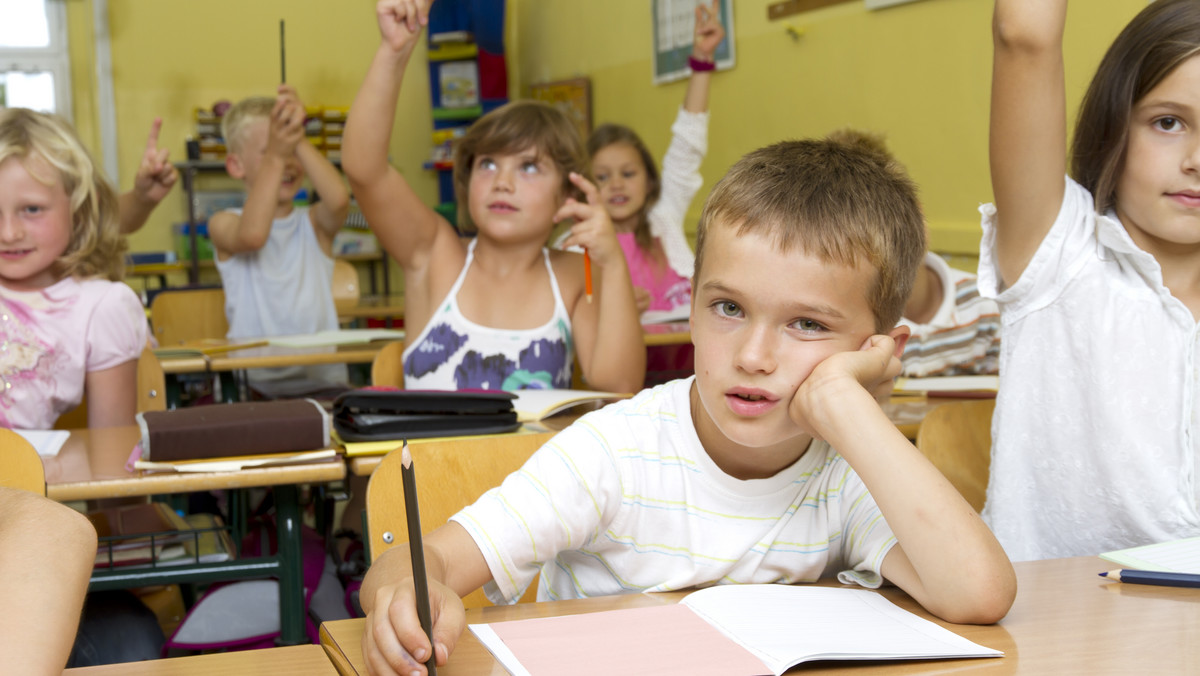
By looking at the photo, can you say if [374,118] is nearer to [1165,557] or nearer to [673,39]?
[1165,557]

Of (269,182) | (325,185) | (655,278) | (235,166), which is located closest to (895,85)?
(655,278)

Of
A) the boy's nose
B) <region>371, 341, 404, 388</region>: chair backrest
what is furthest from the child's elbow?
<region>371, 341, 404, 388</region>: chair backrest

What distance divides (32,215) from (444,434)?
3.20ft

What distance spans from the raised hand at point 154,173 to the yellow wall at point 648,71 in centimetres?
224

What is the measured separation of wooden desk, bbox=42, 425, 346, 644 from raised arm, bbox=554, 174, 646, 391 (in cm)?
69

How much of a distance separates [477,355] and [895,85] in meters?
2.01

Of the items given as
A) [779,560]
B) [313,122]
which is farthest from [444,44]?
[779,560]

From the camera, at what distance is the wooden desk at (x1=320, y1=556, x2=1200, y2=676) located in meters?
0.72

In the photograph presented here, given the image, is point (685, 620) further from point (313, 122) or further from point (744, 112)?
point (313, 122)

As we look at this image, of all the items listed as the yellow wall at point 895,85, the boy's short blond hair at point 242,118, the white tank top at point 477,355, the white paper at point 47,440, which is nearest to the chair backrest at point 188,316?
the boy's short blond hair at point 242,118

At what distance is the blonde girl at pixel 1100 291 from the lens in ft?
3.94

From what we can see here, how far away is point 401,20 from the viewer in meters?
1.85

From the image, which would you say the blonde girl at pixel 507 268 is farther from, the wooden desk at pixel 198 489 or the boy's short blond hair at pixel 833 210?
the boy's short blond hair at pixel 833 210

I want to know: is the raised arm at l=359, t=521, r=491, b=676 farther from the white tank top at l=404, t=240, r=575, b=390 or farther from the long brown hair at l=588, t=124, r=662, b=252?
the long brown hair at l=588, t=124, r=662, b=252
